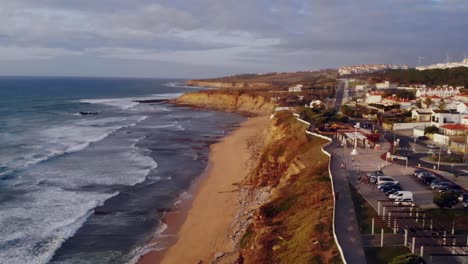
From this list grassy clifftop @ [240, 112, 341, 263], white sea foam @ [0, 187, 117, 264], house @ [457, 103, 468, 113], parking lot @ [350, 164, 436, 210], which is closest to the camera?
grassy clifftop @ [240, 112, 341, 263]

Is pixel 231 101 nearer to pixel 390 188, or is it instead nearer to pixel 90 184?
pixel 90 184

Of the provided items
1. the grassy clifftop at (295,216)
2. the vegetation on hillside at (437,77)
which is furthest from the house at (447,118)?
the vegetation on hillside at (437,77)

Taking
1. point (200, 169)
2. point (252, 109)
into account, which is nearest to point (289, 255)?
point (200, 169)

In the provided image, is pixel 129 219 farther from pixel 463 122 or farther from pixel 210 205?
pixel 463 122

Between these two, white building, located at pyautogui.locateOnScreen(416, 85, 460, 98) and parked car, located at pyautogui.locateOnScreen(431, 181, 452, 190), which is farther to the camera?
white building, located at pyautogui.locateOnScreen(416, 85, 460, 98)

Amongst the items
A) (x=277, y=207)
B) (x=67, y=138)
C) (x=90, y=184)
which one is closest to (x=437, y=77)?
(x=67, y=138)

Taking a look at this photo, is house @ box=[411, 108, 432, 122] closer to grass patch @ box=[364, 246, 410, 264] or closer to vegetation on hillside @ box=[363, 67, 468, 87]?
vegetation on hillside @ box=[363, 67, 468, 87]

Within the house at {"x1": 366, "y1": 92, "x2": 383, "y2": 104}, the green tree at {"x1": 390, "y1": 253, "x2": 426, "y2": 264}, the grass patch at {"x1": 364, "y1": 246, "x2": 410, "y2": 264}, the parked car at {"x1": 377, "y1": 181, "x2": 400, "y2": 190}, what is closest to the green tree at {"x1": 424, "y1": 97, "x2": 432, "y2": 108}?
the house at {"x1": 366, "y1": 92, "x2": 383, "y2": 104}

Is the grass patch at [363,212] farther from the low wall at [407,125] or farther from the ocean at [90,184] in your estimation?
the low wall at [407,125]
